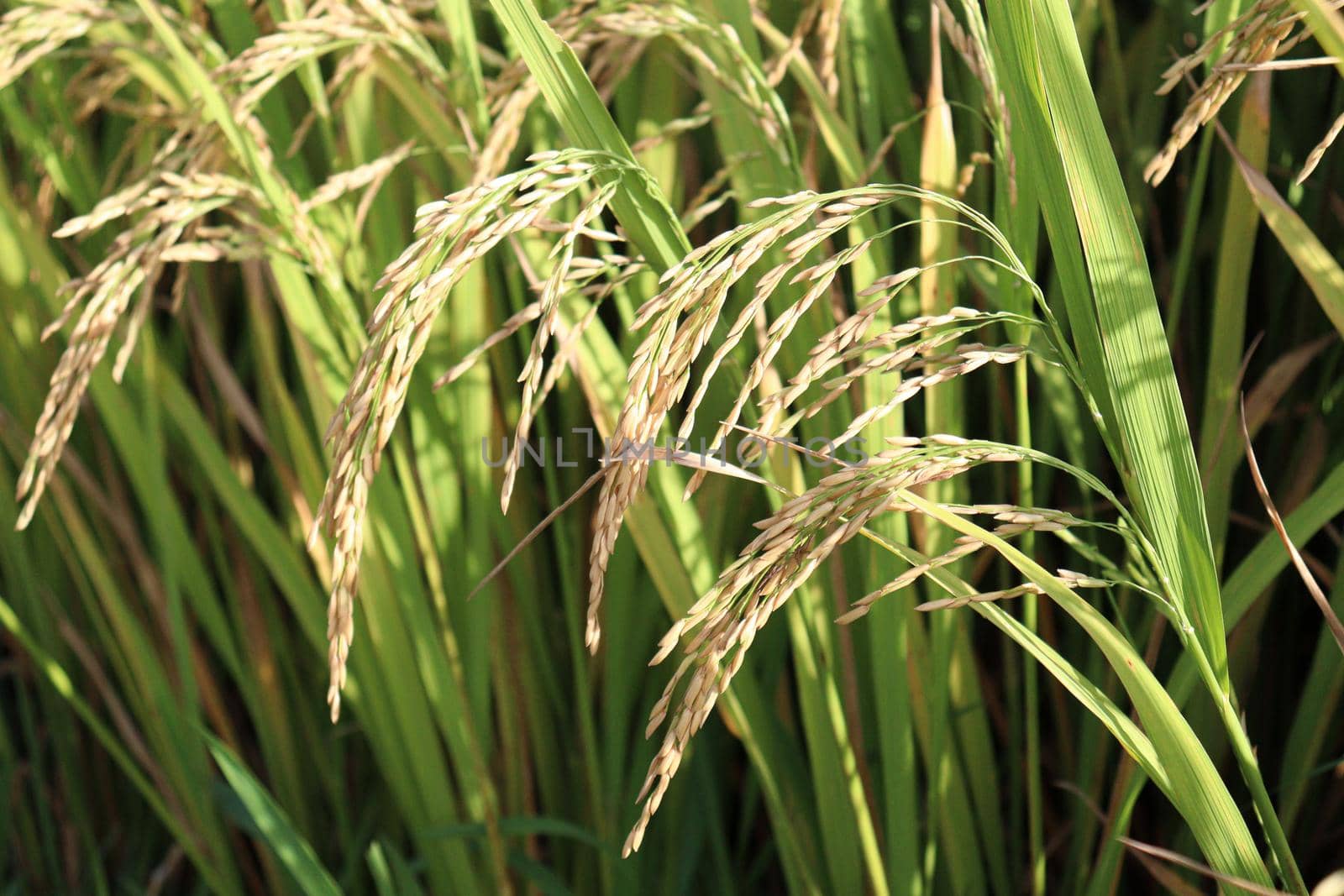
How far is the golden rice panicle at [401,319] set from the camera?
55 cm

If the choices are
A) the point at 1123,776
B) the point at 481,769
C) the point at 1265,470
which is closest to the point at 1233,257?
the point at 1265,470

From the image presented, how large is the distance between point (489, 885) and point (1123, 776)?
0.59 m

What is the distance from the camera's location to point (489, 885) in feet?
3.40

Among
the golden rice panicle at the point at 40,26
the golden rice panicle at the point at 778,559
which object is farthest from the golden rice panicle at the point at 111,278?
the golden rice panicle at the point at 778,559

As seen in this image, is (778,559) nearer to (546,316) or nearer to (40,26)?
(546,316)

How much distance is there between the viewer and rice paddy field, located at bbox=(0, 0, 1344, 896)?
0.58 metres

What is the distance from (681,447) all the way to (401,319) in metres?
0.18

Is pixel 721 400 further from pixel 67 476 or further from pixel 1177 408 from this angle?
pixel 67 476

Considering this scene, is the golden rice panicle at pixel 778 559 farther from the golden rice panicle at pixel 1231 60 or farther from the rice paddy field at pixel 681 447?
the golden rice panicle at pixel 1231 60

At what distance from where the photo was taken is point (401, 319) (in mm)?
556

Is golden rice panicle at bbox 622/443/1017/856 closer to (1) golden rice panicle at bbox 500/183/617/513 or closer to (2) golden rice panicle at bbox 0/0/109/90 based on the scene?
(1) golden rice panicle at bbox 500/183/617/513

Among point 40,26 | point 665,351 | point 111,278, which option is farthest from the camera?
point 40,26

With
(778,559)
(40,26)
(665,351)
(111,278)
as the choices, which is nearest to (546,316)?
(665,351)

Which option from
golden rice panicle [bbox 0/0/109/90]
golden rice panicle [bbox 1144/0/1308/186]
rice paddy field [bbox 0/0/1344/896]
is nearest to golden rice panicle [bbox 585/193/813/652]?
rice paddy field [bbox 0/0/1344/896]
